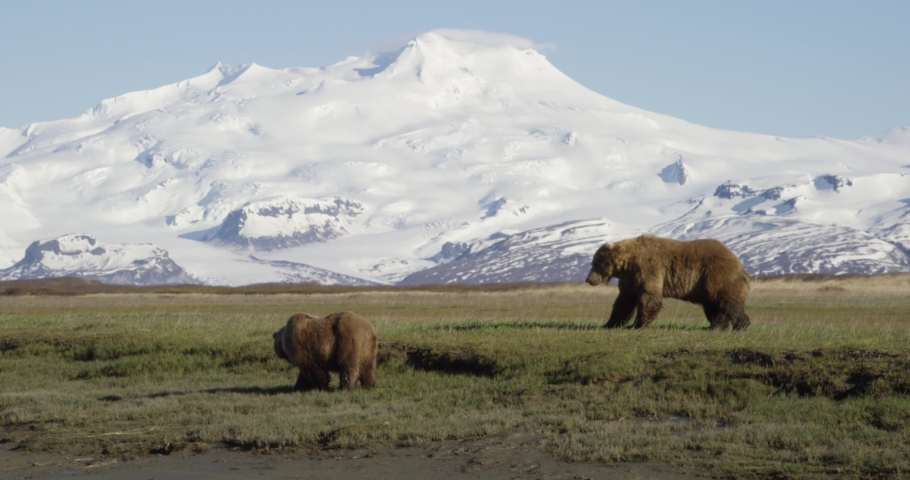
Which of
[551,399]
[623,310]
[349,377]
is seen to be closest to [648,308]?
[623,310]

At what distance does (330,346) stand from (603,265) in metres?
7.62

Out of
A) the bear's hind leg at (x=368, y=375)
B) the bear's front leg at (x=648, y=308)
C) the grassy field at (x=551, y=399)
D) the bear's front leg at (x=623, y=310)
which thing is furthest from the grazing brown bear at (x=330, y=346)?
the bear's front leg at (x=623, y=310)

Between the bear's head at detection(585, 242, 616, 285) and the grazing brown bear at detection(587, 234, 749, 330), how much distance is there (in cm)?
16

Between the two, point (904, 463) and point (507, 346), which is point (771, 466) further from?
point (507, 346)

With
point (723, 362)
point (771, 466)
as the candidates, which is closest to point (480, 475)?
point (771, 466)

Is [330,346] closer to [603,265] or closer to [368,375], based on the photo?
[368,375]

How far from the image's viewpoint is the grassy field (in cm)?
1251

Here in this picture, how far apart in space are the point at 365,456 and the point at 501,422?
6.44 feet

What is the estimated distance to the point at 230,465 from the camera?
12.9 meters

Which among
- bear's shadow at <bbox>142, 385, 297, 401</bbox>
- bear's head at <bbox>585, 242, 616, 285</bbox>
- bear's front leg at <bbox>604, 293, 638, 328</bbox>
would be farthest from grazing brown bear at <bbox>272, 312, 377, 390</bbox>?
bear's head at <bbox>585, 242, 616, 285</bbox>

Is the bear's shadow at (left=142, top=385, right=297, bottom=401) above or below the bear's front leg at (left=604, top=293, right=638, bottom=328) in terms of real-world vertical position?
below

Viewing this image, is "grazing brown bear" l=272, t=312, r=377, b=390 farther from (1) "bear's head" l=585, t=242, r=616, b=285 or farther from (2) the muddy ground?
(1) "bear's head" l=585, t=242, r=616, b=285

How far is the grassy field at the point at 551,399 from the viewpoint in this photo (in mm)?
12508

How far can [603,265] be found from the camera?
22.6m
